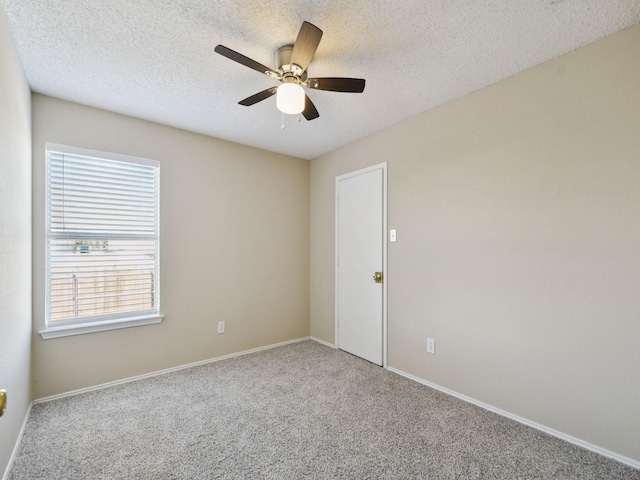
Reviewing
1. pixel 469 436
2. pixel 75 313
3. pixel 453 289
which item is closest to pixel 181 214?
pixel 75 313

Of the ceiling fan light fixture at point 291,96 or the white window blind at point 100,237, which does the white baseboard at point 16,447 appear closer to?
the white window blind at point 100,237

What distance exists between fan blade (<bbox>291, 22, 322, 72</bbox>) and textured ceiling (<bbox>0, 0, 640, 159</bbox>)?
19 cm

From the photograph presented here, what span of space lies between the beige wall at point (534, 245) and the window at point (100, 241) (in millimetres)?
2443

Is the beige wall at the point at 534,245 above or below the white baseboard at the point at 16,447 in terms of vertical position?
above

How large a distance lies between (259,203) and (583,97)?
3017 mm

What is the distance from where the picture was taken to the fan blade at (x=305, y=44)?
4.82 ft

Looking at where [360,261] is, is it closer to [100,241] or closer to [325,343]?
[325,343]

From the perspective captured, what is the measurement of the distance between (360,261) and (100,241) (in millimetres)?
2516

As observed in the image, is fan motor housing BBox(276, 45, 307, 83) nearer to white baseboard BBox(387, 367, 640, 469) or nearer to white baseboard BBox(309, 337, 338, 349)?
white baseboard BBox(387, 367, 640, 469)

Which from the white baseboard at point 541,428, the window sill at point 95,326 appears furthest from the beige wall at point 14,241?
the white baseboard at point 541,428

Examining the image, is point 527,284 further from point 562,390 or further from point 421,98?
point 421,98

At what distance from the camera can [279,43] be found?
1842 millimetres

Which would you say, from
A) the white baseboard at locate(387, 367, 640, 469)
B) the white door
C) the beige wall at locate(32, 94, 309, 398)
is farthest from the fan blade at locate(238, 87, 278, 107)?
the white baseboard at locate(387, 367, 640, 469)

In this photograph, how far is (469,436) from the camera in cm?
200
